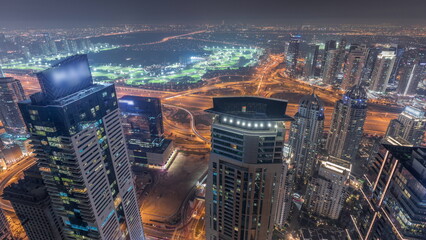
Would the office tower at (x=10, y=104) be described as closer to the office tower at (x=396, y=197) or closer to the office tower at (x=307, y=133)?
the office tower at (x=307, y=133)

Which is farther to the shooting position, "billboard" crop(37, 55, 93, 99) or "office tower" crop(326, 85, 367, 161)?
"office tower" crop(326, 85, 367, 161)

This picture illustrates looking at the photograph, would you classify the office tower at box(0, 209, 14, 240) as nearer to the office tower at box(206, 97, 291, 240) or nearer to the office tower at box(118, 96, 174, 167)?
the office tower at box(118, 96, 174, 167)

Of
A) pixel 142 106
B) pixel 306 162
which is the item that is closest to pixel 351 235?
pixel 306 162

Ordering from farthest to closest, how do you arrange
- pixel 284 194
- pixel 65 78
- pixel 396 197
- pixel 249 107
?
pixel 284 194 < pixel 65 78 < pixel 396 197 < pixel 249 107

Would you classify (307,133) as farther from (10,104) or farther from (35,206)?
(10,104)

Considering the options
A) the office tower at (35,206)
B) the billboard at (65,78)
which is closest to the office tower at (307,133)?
the billboard at (65,78)

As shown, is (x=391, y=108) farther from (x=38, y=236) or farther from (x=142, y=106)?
(x=38, y=236)

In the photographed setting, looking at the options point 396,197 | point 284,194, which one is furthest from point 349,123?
point 396,197

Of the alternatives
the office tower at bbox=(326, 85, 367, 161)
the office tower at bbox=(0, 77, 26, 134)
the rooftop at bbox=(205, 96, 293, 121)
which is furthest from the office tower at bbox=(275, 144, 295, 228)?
the office tower at bbox=(0, 77, 26, 134)
